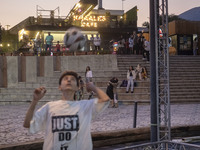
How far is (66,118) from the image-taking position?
2664mm

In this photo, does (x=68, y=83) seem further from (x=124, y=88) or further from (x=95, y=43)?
(x=95, y=43)

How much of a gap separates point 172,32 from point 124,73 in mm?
13628

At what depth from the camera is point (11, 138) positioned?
7.69m

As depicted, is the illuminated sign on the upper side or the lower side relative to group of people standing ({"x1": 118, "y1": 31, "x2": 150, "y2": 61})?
upper

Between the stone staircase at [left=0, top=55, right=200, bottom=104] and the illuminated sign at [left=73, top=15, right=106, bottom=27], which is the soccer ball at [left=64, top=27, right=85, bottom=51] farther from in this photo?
the illuminated sign at [left=73, top=15, right=106, bottom=27]

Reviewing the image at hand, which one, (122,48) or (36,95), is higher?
(122,48)

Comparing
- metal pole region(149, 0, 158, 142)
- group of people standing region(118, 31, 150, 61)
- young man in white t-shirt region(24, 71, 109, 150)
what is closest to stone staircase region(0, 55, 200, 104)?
group of people standing region(118, 31, 150, 61)

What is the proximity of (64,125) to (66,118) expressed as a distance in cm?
7

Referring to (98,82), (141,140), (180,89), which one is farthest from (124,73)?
(141,140)

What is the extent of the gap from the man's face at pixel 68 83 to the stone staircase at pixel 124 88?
14.1m

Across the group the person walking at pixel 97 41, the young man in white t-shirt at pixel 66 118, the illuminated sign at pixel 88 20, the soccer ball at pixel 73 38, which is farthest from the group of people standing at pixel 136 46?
the young man in white t-shirt at pixel 66 118

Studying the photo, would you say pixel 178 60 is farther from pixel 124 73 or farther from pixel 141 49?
pixel 124 73

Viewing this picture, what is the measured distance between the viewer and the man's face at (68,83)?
2771 mm

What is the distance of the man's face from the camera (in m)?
2.77
